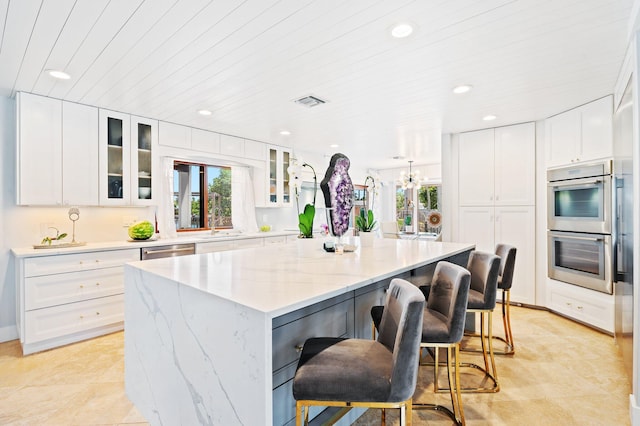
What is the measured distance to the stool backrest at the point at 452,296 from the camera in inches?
62.1

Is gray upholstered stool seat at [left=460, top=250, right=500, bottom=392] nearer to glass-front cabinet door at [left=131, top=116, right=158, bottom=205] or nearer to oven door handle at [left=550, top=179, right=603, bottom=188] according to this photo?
oven door handle at [left=550, top=179, right=603, bottom=188]

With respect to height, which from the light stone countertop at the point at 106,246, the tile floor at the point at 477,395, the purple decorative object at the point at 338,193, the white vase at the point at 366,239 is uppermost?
the purple decorative object at the point at 338,193

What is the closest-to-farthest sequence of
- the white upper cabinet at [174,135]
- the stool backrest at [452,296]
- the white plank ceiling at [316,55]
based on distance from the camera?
the stool backrest at [452,296] < the white plank ceiling at [316,55] < the white upper cabinet at [174,135]

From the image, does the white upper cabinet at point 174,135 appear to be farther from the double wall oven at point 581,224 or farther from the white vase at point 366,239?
the double wall oven at point 581,224

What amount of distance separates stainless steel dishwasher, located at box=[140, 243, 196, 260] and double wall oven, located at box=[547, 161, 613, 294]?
171 inches

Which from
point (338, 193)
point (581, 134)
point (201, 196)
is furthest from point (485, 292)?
point (201, 196)

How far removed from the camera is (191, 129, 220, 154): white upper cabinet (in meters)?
4.27

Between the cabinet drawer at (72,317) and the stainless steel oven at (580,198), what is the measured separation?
16.3 feet

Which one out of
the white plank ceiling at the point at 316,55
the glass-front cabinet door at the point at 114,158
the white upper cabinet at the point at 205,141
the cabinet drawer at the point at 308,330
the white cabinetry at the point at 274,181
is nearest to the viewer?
the cabinet drawer at the point at 308,330

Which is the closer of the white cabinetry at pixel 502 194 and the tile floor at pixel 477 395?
the tile floor at pixel 477 395

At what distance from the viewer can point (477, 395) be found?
6.84 ft

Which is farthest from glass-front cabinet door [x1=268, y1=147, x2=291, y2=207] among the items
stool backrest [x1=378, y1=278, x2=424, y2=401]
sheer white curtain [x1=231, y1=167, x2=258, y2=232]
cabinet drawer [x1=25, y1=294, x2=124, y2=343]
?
stool backrest [x1=378, y1=278, x2=424, y2=401]

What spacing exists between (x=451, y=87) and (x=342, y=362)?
268cm

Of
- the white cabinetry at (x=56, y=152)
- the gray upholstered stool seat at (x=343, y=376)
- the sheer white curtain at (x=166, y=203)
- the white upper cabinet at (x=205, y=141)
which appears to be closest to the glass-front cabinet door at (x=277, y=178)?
the white upper cabinet at (x=205, y=141)
